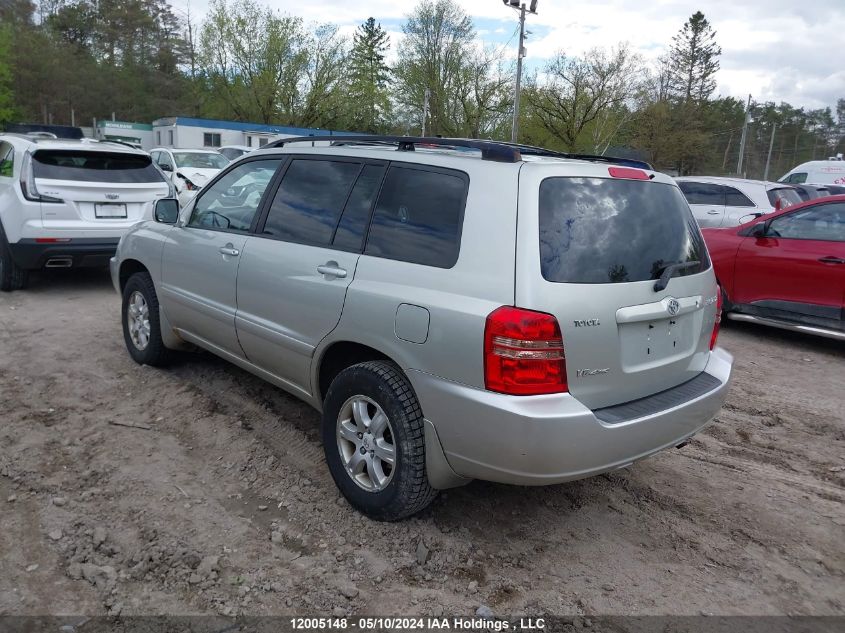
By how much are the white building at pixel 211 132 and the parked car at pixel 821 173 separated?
2752 cm

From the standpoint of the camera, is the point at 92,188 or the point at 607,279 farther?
the point at 92,188

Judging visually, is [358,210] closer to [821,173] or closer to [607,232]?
[607,232]

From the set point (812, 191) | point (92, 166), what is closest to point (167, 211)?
point (92, 166)

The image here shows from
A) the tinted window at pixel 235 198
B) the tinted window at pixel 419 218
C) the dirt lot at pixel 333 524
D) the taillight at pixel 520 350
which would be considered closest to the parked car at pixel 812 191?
the dirt lot at pixel 333 524

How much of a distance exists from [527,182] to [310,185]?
1.47m

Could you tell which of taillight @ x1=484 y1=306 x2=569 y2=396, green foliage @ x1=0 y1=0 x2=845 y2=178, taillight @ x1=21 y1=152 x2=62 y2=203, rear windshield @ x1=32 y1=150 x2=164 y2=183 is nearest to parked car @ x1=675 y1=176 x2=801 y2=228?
rear windshield @ x1=32 y1=150 x2=164 y2=183

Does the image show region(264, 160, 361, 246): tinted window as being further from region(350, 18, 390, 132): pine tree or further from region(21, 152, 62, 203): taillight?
region(350, 18, 390, 132): pine tree

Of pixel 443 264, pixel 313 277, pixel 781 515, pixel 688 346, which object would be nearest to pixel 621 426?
pixel 688 346

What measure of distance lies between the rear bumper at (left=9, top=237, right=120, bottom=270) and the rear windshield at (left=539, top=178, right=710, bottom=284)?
6287 mm

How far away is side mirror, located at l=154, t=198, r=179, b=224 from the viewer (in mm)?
4957

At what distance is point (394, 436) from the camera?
307cm

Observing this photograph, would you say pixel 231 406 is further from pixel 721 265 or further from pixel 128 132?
pixel 128 132

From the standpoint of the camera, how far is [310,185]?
3.85 meters

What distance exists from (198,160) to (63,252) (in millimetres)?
8851
